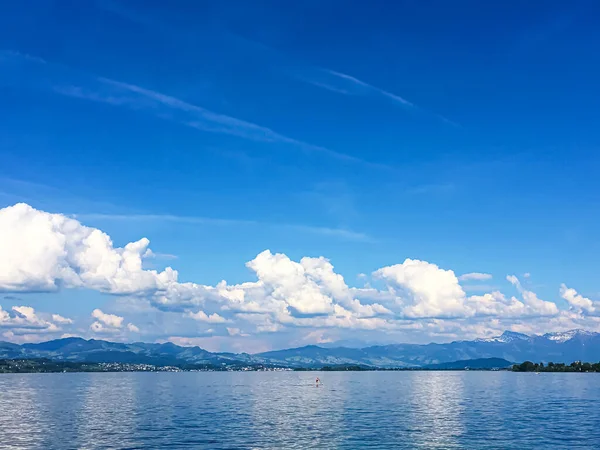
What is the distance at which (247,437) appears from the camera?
94750 millimetres

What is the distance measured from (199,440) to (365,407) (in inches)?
2801

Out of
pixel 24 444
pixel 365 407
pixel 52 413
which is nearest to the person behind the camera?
pixel 24 444

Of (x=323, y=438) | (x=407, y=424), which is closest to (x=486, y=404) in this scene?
(x=407, y=424)

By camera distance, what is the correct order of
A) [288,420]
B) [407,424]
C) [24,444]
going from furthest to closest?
[288,420] < [407,424] < [24,444]

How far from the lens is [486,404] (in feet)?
539

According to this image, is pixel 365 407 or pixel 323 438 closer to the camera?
pixel 323 438

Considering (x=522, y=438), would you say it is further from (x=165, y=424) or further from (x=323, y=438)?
(x=165, y=424)

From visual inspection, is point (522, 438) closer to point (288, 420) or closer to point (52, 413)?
point (288, 420)

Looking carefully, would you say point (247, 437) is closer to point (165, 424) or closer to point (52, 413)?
point (165, 424)

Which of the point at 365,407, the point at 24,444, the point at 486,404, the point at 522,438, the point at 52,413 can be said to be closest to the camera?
the point at 24,444

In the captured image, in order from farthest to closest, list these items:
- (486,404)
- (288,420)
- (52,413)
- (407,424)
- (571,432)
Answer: (486,404)
(52,413)
(288,420)
(407,424)
(571,432)

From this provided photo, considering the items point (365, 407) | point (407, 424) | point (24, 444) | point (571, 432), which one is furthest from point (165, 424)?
point (571, 432)

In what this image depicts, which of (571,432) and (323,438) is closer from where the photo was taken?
(323,438)

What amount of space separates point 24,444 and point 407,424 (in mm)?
69681
